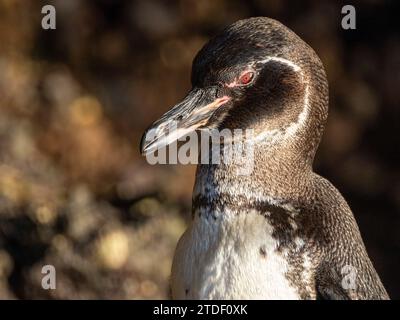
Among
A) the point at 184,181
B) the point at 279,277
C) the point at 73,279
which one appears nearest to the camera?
the point at 279,277

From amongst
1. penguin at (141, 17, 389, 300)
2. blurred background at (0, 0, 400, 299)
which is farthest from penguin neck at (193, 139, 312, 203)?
blurred background at (0, 0, 400, 299)

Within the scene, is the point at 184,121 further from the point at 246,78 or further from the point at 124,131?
the point at 124,131

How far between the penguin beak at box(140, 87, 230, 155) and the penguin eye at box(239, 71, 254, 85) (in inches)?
2.3

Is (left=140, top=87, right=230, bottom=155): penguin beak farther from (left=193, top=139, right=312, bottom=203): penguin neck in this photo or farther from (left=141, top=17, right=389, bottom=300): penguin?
(left=193, top=139, right=312, bottom=203): penguin neck

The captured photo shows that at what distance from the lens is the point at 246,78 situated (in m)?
2.50

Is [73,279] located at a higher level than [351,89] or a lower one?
lower

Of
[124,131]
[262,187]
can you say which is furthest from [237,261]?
[124,131]

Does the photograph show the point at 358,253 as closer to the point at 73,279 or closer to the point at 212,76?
the point at 212,76

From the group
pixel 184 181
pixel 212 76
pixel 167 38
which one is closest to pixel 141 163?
pixel 184 181

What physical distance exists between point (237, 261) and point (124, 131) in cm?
284

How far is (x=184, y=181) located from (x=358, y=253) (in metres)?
2.54

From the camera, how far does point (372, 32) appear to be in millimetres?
4832

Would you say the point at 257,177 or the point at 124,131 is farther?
the point at 124,131

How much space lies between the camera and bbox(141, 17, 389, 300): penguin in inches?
97.0
